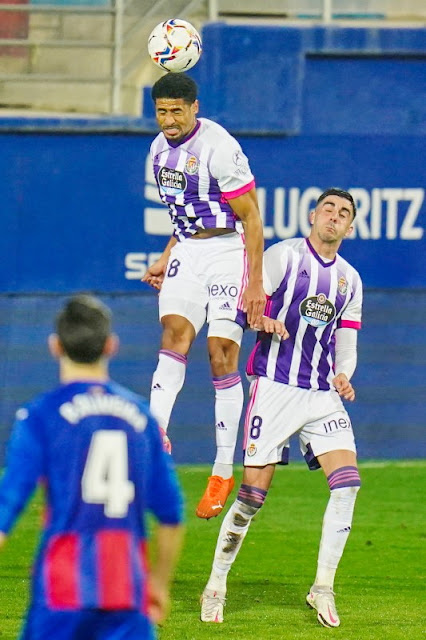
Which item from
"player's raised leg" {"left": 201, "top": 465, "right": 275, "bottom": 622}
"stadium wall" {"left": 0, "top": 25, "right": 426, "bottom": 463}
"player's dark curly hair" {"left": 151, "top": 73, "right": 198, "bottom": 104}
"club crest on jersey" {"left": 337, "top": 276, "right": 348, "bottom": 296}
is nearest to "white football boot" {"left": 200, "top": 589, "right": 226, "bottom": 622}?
"player's raised leg" {"left": 201, "top": 465, "right": 275, "bottom": 622}

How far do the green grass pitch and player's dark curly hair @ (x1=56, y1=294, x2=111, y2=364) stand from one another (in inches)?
119

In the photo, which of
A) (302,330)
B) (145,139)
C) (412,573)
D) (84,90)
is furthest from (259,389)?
(84,90)

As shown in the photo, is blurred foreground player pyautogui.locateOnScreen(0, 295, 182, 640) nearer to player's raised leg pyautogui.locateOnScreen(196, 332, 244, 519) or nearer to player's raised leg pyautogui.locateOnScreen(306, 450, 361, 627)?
player's raised leg pyautogui.locateOnScreen(306, 450, 361, 627)

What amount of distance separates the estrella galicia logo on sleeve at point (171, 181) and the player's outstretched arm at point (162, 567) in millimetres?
4015

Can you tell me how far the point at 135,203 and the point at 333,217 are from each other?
19.3ft

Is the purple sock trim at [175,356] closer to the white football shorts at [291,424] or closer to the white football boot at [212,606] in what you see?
the white football shorts at [291,424]

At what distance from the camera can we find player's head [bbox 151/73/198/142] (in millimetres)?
7789

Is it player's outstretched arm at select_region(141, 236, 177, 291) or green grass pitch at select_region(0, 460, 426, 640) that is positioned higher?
player's outstretched arm at select_region(141, 236, 177, 291)

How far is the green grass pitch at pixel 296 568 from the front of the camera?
7125 millimetres

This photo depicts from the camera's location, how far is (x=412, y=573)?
340 inches

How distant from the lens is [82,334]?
4.12m

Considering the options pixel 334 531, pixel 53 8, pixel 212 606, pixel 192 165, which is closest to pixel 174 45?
pixel 192 165

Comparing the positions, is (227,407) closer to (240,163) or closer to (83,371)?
(240,163)

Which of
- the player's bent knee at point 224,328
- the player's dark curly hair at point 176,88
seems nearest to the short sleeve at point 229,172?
the player's dark curly hair at point 176,88
